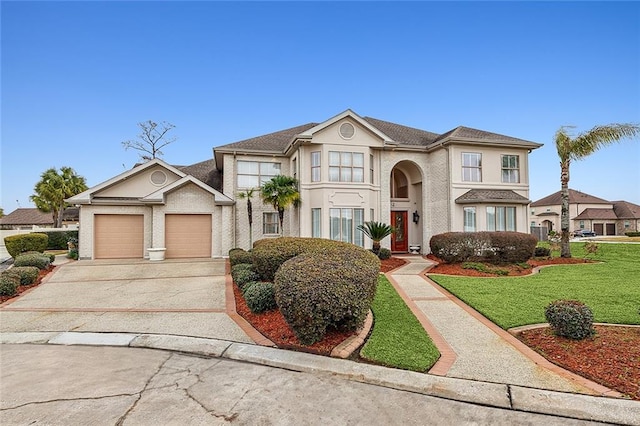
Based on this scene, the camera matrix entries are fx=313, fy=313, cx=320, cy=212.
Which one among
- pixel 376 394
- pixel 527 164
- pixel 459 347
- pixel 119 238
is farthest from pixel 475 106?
pixel 119 238

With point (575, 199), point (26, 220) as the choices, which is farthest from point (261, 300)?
point (26, 220)

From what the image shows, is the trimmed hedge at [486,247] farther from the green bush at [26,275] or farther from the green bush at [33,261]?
the green bush at [33,261]

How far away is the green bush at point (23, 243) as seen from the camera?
1664cm

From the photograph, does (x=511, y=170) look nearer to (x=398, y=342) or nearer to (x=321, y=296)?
(x=398, y=342)

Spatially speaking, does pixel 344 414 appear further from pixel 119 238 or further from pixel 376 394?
pixel 119 238

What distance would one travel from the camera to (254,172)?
18.2 m

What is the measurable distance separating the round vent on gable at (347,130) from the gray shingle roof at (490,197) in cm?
674

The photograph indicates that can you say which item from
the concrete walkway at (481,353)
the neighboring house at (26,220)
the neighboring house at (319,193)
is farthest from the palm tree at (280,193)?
the neighboring house at (26,220)

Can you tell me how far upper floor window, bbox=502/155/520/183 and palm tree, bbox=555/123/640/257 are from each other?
2.28 metres

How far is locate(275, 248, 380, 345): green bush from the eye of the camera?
5004 mm

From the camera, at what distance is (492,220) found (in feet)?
55.6

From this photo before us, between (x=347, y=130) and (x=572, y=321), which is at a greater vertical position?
(x=347, y=130)

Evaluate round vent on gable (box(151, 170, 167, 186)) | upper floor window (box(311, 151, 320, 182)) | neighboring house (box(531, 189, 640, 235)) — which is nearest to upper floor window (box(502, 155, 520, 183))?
upper floor window (box(311, 151, 320, 182))

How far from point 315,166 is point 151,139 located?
2026cm
